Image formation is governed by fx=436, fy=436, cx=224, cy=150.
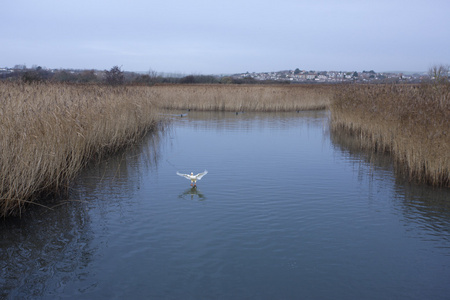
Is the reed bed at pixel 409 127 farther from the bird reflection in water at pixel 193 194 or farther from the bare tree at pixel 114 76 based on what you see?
the bare tree at pixel 114 76

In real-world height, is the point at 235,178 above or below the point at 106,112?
below

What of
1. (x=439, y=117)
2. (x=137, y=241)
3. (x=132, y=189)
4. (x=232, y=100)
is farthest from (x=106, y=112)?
(x=232, y=100)

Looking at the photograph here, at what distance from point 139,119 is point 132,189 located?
6300 millimetres

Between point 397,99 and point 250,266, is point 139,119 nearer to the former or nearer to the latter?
point 397,99

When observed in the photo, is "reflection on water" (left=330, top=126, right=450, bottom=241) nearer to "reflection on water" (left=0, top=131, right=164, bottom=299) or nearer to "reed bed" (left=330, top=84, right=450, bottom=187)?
"reed bed" (left=330, top=84, right=450, bottom=187)

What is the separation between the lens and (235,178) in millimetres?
8383

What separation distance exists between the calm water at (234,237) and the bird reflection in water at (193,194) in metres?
0.02

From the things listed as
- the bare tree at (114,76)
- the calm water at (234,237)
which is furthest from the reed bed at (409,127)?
A: the bare tree at (114,76)

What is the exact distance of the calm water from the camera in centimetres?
430

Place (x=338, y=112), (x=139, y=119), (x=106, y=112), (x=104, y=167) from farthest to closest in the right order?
(x=338, y=112), (x=139, y=119), (x=106, y=112), (x=104, y=167)

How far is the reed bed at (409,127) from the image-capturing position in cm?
776

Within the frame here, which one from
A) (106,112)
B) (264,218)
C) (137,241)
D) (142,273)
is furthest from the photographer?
(106,112)

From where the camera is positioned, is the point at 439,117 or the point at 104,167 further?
the point at 104,167

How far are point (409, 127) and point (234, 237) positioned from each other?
16.8ft
